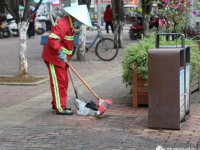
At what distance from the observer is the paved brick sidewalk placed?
5824 mm

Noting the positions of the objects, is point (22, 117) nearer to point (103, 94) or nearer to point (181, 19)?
point (103, 94)

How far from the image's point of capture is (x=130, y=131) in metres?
6.44

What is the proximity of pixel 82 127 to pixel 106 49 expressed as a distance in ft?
27.5

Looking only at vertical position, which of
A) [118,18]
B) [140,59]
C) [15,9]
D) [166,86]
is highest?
[15,9]

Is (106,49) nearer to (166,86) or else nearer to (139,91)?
(139,91)

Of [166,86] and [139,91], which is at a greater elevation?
[166,86]

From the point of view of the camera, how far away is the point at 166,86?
632 centimetres

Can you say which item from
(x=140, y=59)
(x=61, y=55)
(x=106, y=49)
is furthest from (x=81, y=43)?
(x=61, y=55)

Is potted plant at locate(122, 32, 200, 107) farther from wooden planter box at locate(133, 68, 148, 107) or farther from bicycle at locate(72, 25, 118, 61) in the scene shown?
bicycle at locate(72, 25, 118, 61)

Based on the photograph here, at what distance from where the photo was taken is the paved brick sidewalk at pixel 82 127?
5.82 m

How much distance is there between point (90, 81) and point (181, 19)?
8.65ft

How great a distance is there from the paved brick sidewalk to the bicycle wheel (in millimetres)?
5030

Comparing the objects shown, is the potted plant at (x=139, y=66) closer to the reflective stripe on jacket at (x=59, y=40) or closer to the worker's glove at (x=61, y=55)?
the reflective stripe on jacket at (x=59, y=40)

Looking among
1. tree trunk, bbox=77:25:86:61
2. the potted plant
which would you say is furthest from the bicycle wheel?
the potted plant
